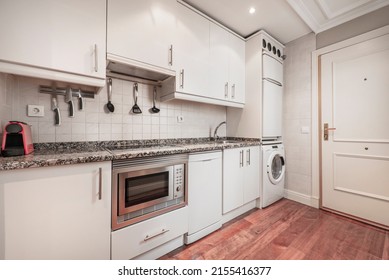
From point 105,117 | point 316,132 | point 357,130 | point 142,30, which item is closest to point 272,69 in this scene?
point 316,132

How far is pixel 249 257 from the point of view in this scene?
1354 mm

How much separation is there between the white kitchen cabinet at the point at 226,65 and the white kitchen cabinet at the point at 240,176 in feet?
2.45

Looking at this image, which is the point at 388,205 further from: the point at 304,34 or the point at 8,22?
the point at 8,22

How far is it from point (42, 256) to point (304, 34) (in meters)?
3.63

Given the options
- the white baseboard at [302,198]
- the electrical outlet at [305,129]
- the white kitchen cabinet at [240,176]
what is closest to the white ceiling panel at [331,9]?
the electrical outlet at [305,129]

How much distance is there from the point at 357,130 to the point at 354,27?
127 cm

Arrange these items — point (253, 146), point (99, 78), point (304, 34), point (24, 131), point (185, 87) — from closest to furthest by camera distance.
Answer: point (24, 131) → point (99, 78) → point (185, 87) → point (253, 146) → point (304, 34)

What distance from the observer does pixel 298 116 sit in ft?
8.14

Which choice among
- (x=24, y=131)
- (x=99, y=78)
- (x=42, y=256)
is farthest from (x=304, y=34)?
(x=42, y=256)

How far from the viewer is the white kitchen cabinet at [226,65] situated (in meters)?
1.98

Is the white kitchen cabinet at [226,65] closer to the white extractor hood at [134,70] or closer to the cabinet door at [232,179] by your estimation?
the white extractor hood at [134,70]

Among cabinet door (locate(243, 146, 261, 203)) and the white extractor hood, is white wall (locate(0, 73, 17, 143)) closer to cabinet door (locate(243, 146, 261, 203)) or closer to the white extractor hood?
the white extractor hood

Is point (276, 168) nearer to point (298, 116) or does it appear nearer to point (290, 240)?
point (298, 116)

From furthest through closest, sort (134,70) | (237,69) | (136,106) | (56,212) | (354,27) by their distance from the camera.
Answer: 1. (237,69)
2. (354,27)
3. (136,106)
4. (134,70)
5. (56,212)
